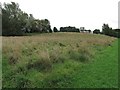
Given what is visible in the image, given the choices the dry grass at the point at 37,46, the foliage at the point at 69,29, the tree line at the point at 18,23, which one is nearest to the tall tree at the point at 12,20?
the tree line at the point at 18,23

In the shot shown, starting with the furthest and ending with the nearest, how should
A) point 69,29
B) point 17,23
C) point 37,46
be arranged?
point 69,29 < point 17,23 < point 37,46

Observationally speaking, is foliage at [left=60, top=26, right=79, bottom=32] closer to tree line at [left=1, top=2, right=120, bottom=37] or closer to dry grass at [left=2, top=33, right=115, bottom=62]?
tree line at [left=1, top=2, right=120, bottom=37]

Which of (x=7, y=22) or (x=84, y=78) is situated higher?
(x=7, y=22)

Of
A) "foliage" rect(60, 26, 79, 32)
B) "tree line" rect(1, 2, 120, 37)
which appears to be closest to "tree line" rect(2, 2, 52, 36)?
"tree line" rect(1, 2, 120, 37)

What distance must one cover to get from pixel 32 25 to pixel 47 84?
73.3 m

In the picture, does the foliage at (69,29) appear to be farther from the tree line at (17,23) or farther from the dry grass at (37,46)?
the dry grass at (37,46)

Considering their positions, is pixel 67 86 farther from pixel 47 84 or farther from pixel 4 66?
pixel 4 66

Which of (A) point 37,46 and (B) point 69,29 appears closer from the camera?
(A) point 37,46

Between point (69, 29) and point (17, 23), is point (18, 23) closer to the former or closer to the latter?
point (17, 23)

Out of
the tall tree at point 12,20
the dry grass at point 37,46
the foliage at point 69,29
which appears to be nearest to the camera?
the dry grass at point 37,46

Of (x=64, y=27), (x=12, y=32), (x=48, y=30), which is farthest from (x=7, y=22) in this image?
(x=64, y=27)

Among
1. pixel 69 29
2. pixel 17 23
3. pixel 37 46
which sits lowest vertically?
pixel 37 46

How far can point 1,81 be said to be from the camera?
10.6 m

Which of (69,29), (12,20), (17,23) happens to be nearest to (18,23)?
(17,23)
